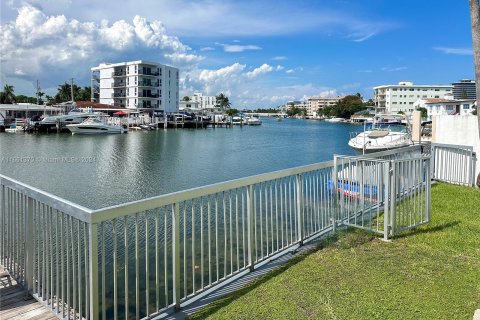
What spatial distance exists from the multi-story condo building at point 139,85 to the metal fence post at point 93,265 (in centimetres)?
7954

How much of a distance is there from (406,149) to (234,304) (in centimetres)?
655

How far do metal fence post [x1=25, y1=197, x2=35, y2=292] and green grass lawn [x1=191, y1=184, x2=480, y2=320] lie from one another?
1.74m

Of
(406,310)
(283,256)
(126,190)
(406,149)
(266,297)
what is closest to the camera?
(406,310)

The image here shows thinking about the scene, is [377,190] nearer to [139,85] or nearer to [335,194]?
[335,194]

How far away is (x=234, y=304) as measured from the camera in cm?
394

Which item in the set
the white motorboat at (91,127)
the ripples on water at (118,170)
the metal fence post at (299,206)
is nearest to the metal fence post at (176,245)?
the metal fence post at (299,206)

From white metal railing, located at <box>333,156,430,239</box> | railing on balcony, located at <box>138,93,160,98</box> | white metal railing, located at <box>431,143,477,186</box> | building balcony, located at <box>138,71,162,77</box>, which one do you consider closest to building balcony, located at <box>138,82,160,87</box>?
building balcony, located at <box>138,71,162,77</box>

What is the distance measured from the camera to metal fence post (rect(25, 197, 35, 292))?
393 cm

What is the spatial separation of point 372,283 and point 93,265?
2.97m

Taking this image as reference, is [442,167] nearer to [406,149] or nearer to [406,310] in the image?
[406,149]

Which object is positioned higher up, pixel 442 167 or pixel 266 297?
pixel 442 167

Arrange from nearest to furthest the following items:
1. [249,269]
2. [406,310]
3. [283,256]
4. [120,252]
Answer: [406,310], [249,269], [283,256], [120,252]

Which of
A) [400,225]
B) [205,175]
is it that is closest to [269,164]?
[205,175]

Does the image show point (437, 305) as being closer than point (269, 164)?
Yes
